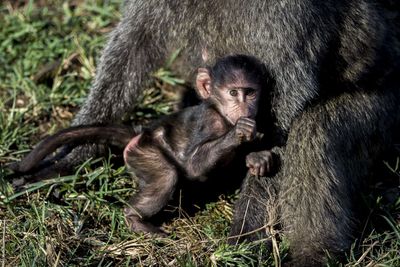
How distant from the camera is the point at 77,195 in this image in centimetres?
573

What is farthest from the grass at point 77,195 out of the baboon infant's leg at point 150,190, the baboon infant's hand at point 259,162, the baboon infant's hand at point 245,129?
the baboon infant's hand at point 245,129

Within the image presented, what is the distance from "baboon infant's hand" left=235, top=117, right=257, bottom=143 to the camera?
5008 millimetres

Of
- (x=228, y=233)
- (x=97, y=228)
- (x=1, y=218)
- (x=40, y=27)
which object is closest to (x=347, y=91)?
(x=228, y=233)

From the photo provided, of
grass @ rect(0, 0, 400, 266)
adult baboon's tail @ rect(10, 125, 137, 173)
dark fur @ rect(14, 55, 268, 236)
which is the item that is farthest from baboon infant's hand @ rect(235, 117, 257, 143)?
adult baboon's tail @ rect(10, 125, 137, 173)

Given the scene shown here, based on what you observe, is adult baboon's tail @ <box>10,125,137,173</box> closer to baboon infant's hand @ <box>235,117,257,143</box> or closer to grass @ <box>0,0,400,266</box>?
grass @ <box>0,0,400,266</box>

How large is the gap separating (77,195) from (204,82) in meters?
1.06

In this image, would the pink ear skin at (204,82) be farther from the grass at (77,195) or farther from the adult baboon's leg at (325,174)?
the grass at (77,195)

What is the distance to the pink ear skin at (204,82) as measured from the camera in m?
5.52

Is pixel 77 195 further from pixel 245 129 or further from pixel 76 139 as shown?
pixel 245 129

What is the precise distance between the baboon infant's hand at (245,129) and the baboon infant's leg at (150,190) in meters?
0.56

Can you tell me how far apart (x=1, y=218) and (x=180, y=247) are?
43.3 inches

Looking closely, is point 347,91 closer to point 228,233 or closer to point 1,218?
point 228,233

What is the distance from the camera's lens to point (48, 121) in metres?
6.70

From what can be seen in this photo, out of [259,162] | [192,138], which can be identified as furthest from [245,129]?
[192,138]
